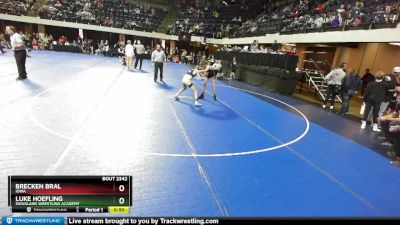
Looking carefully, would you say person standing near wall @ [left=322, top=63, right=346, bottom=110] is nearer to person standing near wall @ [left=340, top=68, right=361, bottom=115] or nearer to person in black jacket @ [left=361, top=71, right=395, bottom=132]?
person standing near wall @ [left=340, top=68, right=361, bottom=115]

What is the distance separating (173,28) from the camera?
3650 centimetres

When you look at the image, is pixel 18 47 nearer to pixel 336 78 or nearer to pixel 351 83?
pixel 336 78

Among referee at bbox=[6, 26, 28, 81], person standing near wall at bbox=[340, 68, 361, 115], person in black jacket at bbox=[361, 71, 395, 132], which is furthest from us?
person standing near wall at bbox=[340, 68, 361, 115]

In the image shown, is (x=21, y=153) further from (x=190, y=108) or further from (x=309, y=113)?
(x=309, y=113)

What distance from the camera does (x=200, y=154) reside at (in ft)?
18.7

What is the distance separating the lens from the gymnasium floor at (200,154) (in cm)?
416

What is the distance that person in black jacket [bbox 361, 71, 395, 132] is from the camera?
935 centimetres

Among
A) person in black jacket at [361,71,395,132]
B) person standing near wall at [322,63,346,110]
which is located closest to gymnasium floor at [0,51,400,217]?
person in black jacket at [361,71,395,132]

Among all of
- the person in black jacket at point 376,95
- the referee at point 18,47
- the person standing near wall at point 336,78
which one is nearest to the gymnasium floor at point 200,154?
the person in black jacket at point 376,95
